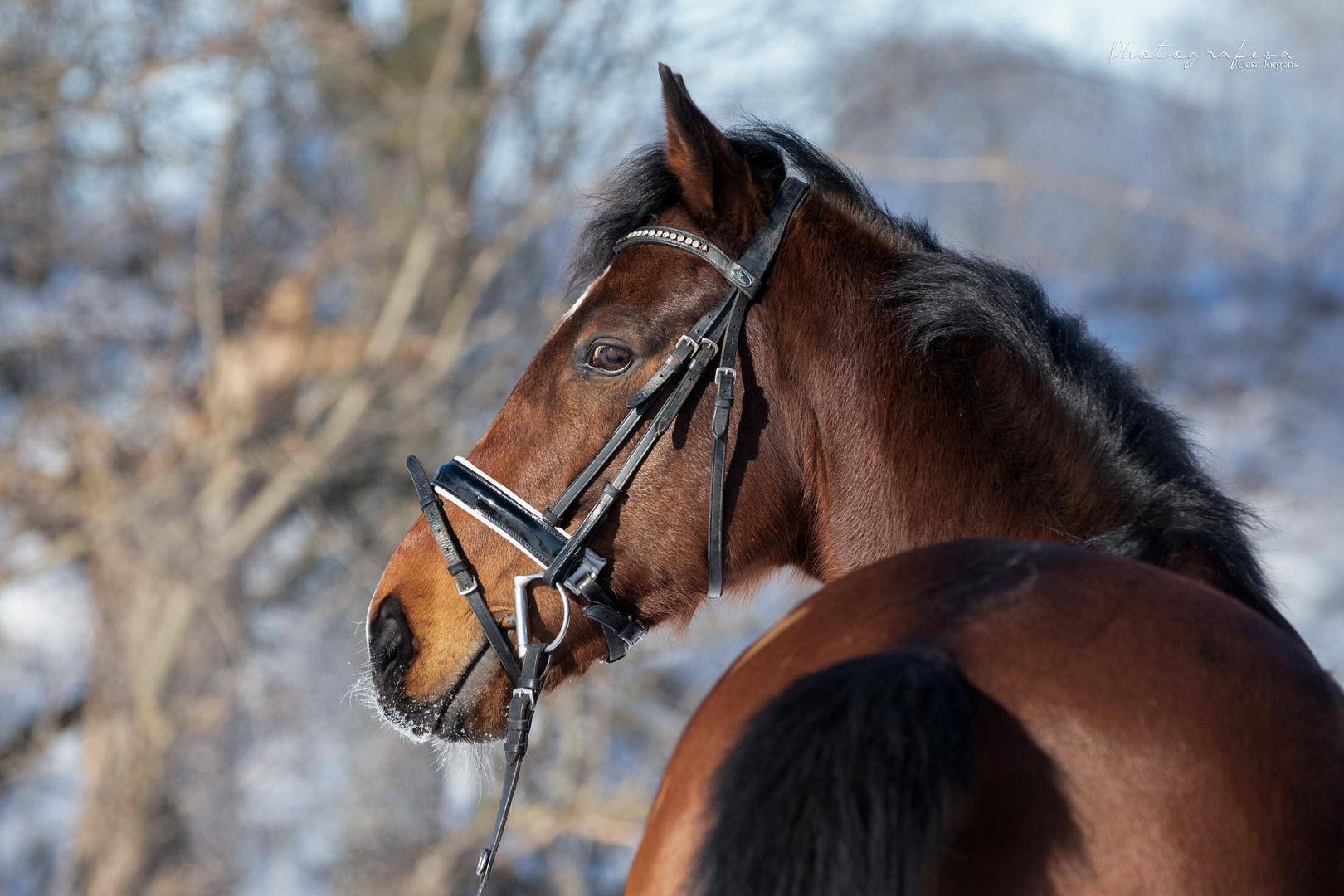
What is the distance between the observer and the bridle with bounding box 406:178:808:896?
1.83 meters

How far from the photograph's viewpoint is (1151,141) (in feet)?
39.2

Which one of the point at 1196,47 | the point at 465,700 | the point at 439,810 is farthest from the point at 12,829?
the point at 1196,47

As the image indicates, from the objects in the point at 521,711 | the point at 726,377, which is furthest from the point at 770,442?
the point at 521,711

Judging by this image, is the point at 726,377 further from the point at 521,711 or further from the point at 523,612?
the point at 521,711

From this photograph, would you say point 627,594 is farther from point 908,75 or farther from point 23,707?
point 908,75

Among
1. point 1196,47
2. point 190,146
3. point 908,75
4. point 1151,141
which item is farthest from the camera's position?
point 1151,141

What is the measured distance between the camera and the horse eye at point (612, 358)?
1887 millimetres

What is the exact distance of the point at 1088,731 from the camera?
1081 mm

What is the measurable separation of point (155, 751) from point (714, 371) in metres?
5.40

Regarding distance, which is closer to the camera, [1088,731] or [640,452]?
[1088,731]

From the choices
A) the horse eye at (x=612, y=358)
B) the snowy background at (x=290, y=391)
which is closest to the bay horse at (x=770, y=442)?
the horse eye at (x=612, y=358)

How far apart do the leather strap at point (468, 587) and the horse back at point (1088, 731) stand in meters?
0.62

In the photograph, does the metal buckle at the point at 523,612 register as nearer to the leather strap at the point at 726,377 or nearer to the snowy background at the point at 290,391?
the leather strap at the point at 726,377

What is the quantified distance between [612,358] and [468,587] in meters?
0.48
